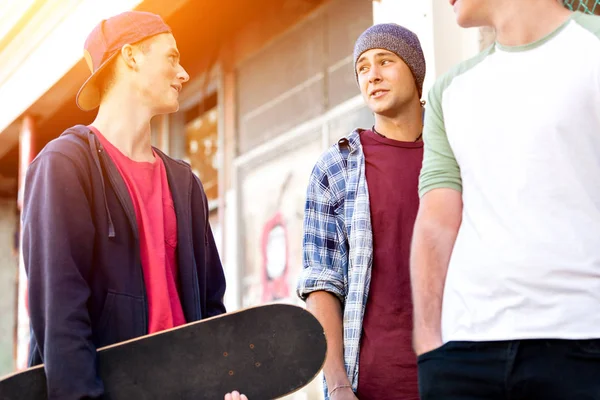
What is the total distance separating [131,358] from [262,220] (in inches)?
183

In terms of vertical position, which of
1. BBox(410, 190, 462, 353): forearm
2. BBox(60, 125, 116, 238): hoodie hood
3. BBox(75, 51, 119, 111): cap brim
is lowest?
BBox(410, 190, 462, 353): forearm

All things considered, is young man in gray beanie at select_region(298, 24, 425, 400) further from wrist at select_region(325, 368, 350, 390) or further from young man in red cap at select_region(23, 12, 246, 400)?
young man in red cap at select_region(23, 12, 246, 400)

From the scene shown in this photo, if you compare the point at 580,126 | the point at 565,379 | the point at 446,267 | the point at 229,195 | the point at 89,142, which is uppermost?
the point at 229,195

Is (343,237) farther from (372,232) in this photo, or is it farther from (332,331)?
(332,331)

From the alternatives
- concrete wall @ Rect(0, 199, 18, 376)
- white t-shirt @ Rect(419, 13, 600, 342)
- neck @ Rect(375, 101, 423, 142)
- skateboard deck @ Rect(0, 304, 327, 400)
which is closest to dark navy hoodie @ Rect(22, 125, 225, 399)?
skateboard deck @ Rect(0, 304, 327, 400)

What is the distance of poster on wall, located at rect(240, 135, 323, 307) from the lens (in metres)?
6.65

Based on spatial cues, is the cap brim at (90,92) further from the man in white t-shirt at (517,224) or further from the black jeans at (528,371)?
the black jeans at (528,371)

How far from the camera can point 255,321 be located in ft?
8.45

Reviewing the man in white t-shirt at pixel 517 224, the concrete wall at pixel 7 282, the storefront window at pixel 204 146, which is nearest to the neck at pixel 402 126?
the man in white t-shirt at pixel 517 224

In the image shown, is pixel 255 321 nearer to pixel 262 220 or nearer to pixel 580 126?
pixel 580 126

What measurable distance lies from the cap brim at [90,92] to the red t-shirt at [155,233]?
0.18 metres

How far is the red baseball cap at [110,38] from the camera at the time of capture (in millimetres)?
2893

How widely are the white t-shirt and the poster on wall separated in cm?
459

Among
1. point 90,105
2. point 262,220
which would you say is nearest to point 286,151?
point 262,220
